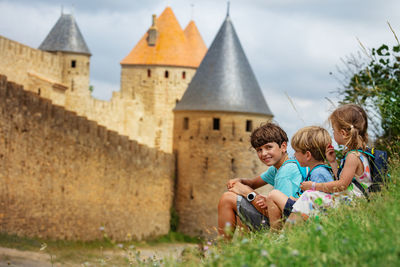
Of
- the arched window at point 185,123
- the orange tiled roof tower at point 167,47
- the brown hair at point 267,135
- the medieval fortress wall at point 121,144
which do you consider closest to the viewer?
the brown hair at point 267,135

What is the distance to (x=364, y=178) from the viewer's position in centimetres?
505

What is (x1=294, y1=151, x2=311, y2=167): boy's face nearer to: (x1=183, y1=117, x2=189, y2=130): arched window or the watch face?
the watch face

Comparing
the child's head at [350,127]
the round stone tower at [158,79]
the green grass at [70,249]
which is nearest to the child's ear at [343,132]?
the child's head at [350,127]

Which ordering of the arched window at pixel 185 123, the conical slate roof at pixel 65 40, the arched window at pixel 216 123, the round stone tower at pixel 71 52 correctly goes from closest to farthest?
1. the arched window at pixel 216 123
2. the arched window at pixel 185 123
3. the round stone tower at pixel 71 52
4. the conical slate roof at pixel 65 40

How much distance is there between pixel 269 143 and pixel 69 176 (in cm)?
1180

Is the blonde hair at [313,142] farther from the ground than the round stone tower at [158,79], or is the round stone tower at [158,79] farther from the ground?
the round stone tower at [158,79]

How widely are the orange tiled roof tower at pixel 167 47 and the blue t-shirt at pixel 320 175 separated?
31239 mm

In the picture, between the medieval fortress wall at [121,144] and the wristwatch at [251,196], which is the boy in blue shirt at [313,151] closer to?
the wristwatch at [251,196]

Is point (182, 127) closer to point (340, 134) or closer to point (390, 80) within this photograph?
point (390, 80)

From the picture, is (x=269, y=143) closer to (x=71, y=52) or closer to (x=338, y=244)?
(x=338, y=244)

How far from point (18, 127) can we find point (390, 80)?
8.79 meters

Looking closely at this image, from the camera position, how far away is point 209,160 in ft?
73.5

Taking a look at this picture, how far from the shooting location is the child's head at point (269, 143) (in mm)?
5672

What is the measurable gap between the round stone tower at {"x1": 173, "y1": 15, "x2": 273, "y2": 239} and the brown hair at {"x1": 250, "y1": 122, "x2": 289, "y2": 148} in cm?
1650
